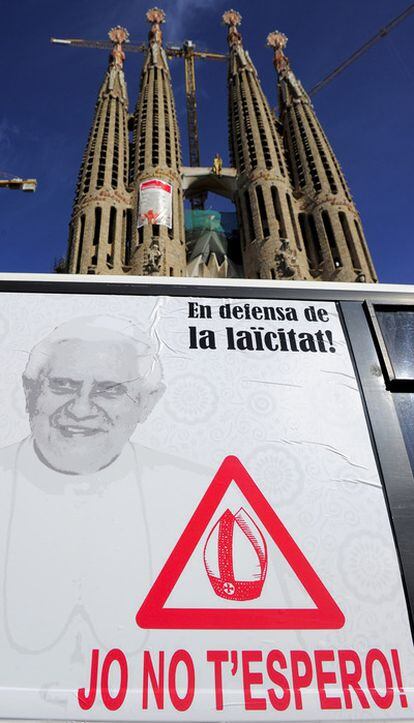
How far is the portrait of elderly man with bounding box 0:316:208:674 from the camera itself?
1.57 m

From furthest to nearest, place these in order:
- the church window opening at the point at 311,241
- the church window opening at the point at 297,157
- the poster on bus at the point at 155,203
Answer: the church window opening at the point at 297,157 → the church window opening at the point at 311,241 → the poster on bus at the point at 155,203

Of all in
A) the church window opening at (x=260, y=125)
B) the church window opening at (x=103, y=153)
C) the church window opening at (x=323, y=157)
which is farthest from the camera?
the church window opening at (x=260, y=125)

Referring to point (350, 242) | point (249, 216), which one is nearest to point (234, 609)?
point (350, 242)

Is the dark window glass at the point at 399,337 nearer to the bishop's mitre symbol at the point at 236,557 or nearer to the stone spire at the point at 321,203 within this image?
the bishop's mitre symbol at the point at 236,557

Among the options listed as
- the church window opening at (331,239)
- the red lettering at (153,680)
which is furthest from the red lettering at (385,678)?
the church window opening at (331,239)

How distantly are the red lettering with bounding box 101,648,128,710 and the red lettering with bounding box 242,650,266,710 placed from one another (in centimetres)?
42

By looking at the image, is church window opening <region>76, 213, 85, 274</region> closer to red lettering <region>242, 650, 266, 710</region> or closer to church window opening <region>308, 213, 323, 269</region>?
church window opening <region>308, 213, 323, 269</region>

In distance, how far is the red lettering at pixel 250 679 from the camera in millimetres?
1483

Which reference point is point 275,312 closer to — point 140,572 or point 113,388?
point 113,388

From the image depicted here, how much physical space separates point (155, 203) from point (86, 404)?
29.5 m

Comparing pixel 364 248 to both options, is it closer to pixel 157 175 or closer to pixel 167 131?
pixel 157 175

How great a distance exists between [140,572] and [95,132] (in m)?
38.3

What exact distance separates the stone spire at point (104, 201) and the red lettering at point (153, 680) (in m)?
24.2

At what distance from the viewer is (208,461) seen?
1.86 m
